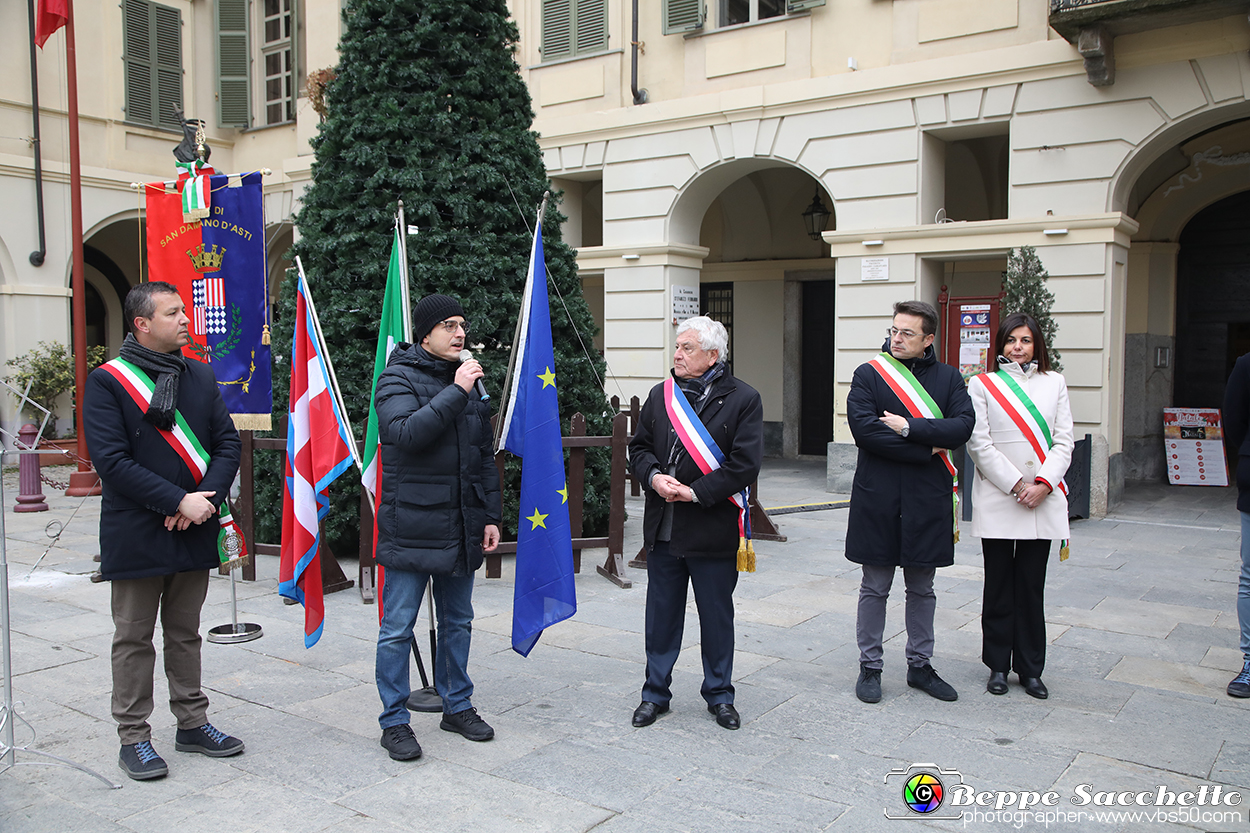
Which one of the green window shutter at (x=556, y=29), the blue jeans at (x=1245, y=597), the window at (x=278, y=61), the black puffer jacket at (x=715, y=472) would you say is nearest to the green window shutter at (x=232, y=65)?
the window at (x=278, y=61)

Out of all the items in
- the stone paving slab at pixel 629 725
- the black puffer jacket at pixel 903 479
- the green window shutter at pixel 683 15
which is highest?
the green window shutter at pixel 683 15

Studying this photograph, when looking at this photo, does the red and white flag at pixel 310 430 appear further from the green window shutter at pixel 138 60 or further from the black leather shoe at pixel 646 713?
the green window shutter at pixel 138 60

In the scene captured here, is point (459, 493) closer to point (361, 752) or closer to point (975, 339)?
point (361, 752)

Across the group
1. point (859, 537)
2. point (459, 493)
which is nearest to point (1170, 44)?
point (859, 537)

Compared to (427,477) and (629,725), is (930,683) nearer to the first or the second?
(629,725)

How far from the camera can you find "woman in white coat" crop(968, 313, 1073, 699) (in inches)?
185

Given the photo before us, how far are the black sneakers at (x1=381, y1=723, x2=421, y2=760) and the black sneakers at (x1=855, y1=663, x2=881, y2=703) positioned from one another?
6.79 ft

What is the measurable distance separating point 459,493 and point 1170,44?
30.4ft

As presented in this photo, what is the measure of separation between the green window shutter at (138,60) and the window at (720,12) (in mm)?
9926

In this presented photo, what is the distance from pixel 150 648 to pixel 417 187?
437 cm

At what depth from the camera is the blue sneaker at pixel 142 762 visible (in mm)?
3729

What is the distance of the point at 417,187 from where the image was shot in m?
7.33

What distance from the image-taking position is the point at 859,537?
471 cm
